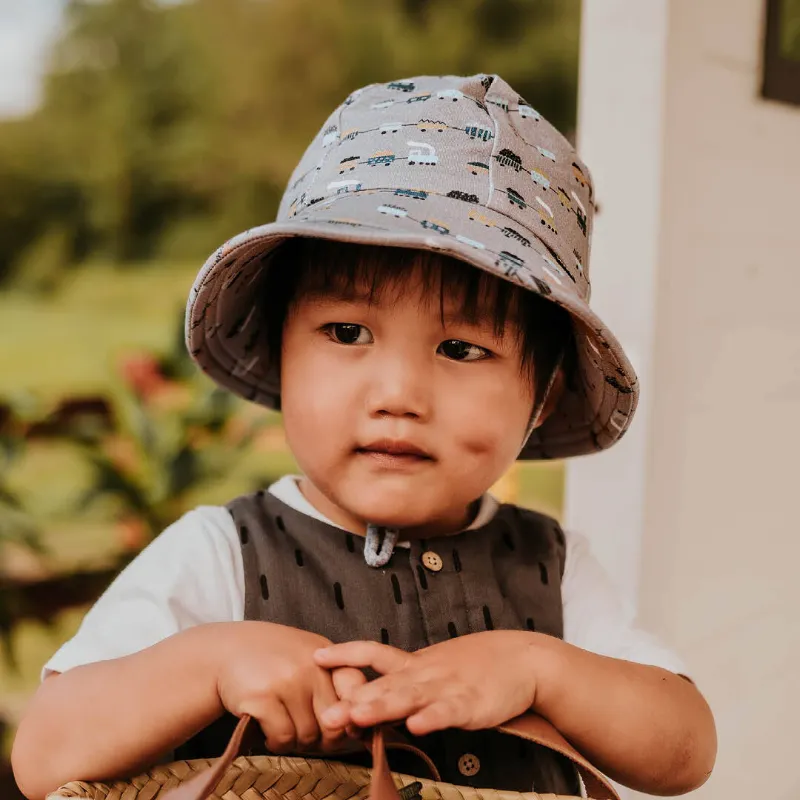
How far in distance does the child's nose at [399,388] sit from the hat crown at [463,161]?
0.40ft

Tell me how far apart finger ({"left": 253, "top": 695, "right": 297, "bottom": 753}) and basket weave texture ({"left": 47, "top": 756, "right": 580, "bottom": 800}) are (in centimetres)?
7

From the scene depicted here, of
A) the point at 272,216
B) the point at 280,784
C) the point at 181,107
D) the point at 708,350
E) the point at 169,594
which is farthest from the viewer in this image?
the point at 181,107

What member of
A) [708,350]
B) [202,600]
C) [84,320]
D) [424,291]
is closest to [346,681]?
[202,600]

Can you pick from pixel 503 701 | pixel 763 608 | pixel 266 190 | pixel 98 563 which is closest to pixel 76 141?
pixel 266 190

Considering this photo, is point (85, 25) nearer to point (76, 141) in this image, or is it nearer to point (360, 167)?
point (76, 141)

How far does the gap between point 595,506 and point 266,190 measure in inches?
77.6

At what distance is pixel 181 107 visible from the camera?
3059 millimetres

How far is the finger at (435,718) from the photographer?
67 centimetres

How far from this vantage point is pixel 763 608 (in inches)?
58.8

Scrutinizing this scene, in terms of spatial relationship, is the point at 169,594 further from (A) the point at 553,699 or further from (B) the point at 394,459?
(A) the point at 553,699

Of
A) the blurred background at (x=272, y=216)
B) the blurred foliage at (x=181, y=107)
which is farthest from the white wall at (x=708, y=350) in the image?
the blurred foliage at (x=181, y=107)

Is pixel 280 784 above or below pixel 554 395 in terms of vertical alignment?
below

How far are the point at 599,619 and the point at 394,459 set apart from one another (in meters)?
0.31

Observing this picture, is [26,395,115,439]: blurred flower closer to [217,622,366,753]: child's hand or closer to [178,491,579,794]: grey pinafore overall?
[178,491,579,794]: grey pinafore overall
